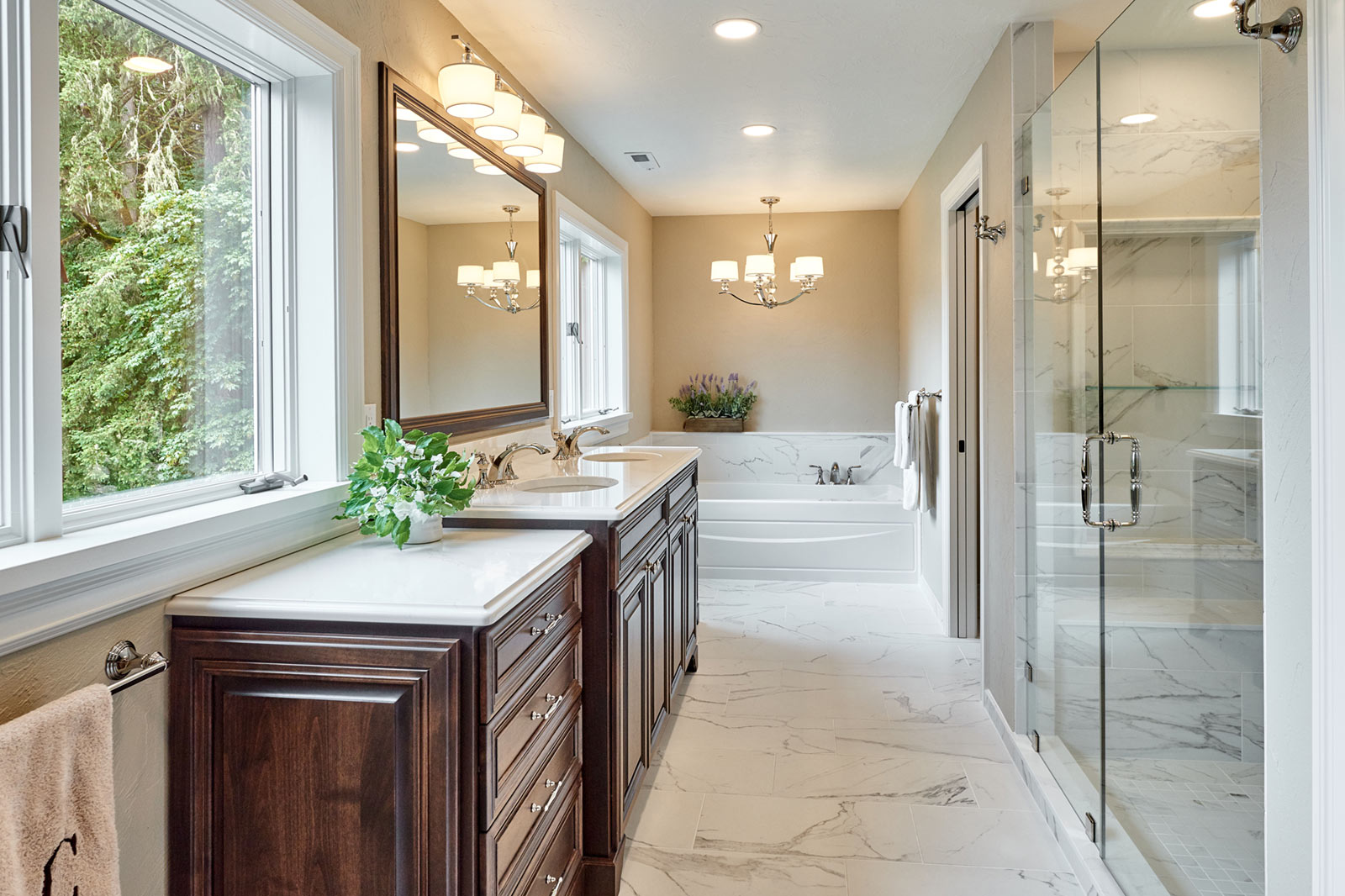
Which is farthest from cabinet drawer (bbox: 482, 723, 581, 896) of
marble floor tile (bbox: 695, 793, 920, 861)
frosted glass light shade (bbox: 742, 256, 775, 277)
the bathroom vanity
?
frosted glass light shade (bbox: 742, 256, 775, 277)

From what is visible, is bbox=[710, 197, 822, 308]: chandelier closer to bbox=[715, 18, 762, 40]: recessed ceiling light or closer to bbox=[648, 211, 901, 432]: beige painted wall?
bbox=[648, 211, 901, 432]: beige painted wall

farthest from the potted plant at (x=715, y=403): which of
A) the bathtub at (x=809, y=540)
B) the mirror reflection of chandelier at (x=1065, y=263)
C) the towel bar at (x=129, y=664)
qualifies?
the towel bar at (x=129, y=664)

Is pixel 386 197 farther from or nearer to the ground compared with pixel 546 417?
farther from the ground

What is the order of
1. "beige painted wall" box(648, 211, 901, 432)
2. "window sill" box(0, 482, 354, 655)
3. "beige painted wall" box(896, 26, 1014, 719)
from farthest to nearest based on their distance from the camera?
"beige painted wall" box(648, 211, 901, 432), "beige painted wall" box(896, 26, 1014, 719), "window sill" box(0, 482, 354, 655)

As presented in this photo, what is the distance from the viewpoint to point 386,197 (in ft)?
7.07

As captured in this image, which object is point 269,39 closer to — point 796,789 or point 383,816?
point 383,816

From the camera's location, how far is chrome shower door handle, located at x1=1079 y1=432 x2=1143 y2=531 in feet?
6.19

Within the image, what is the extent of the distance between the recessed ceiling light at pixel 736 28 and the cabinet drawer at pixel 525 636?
5.88 ft

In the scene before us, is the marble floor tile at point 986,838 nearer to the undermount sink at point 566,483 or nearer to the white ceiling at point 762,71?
the undermount sink at point 566,483

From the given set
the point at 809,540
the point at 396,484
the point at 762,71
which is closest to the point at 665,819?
the point at 396,484

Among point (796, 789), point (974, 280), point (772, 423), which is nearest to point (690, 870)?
point (796, 789)

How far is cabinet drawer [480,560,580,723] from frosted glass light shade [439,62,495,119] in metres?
1.19

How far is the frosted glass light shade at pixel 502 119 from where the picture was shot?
237 cm

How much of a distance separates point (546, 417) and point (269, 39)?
1955 mm
